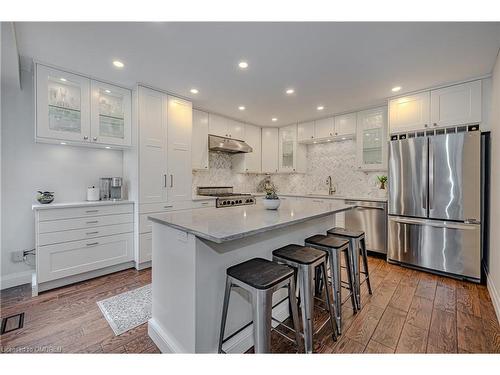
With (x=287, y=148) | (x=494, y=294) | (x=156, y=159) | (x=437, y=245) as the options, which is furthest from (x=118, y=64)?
(x=494, y=294)

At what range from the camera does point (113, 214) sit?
2889 millimetres

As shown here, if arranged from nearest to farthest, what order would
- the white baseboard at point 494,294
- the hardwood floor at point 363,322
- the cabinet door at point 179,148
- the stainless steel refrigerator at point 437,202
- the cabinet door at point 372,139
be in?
the hardwood floor at point 363,322 < the white baseboard at point 494,294 < the stainless steel refrigerator at point 437,202 < the cabinet door at point 179,148 < the cabinet door at point 372,139

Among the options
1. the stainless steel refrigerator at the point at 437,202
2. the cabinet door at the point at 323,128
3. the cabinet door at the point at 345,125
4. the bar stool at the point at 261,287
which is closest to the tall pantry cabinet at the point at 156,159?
the bar stool at the point at 261,287

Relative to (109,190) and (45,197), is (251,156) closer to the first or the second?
(109,190)

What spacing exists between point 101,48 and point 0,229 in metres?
2.32

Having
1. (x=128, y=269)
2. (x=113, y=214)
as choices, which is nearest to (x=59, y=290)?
(x=128, y=269)

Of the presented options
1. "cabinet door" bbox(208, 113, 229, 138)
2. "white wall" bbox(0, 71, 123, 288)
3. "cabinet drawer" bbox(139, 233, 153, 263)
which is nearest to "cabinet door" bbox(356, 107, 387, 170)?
"cabinet door" bbox(208, 113, 229, 138)

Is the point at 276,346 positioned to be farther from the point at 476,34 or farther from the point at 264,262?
the point at 476,34

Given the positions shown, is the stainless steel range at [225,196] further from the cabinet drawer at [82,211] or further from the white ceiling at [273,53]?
the white ceiling at [273,53]

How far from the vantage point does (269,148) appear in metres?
5.18

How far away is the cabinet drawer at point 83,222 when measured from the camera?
2.41 metres

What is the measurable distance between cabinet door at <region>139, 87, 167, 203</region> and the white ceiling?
0.23 metres

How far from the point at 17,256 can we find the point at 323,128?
16.2ft

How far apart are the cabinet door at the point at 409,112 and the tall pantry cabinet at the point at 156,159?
310 cm
